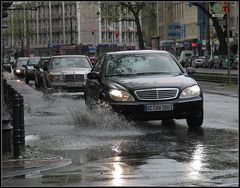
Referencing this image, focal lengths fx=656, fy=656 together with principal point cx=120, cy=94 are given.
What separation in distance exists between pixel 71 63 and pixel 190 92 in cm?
1348

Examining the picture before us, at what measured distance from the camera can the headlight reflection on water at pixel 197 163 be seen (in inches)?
306

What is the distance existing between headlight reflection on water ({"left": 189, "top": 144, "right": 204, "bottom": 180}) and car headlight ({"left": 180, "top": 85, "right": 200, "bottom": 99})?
208 cm

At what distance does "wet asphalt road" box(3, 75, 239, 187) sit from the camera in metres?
7.55

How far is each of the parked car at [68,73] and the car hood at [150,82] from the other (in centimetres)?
1127

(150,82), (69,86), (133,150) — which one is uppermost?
(150,82)

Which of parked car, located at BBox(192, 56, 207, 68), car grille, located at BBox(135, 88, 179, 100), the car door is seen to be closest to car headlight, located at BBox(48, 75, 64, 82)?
the car door

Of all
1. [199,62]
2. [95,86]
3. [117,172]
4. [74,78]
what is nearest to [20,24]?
[199,62]

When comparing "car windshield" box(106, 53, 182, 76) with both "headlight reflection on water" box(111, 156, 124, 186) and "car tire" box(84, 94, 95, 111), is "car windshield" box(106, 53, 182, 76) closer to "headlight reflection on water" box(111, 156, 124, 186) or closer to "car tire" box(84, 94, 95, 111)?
"car tire" box(84, 94, 95, 111)

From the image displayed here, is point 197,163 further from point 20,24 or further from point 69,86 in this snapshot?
point 20,24

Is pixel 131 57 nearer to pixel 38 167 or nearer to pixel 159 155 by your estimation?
pixel 159 155

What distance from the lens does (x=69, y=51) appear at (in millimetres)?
76375

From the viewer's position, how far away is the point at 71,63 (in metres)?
25.4

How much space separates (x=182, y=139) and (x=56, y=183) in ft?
13.4

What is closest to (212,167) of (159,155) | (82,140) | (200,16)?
(159,155)
